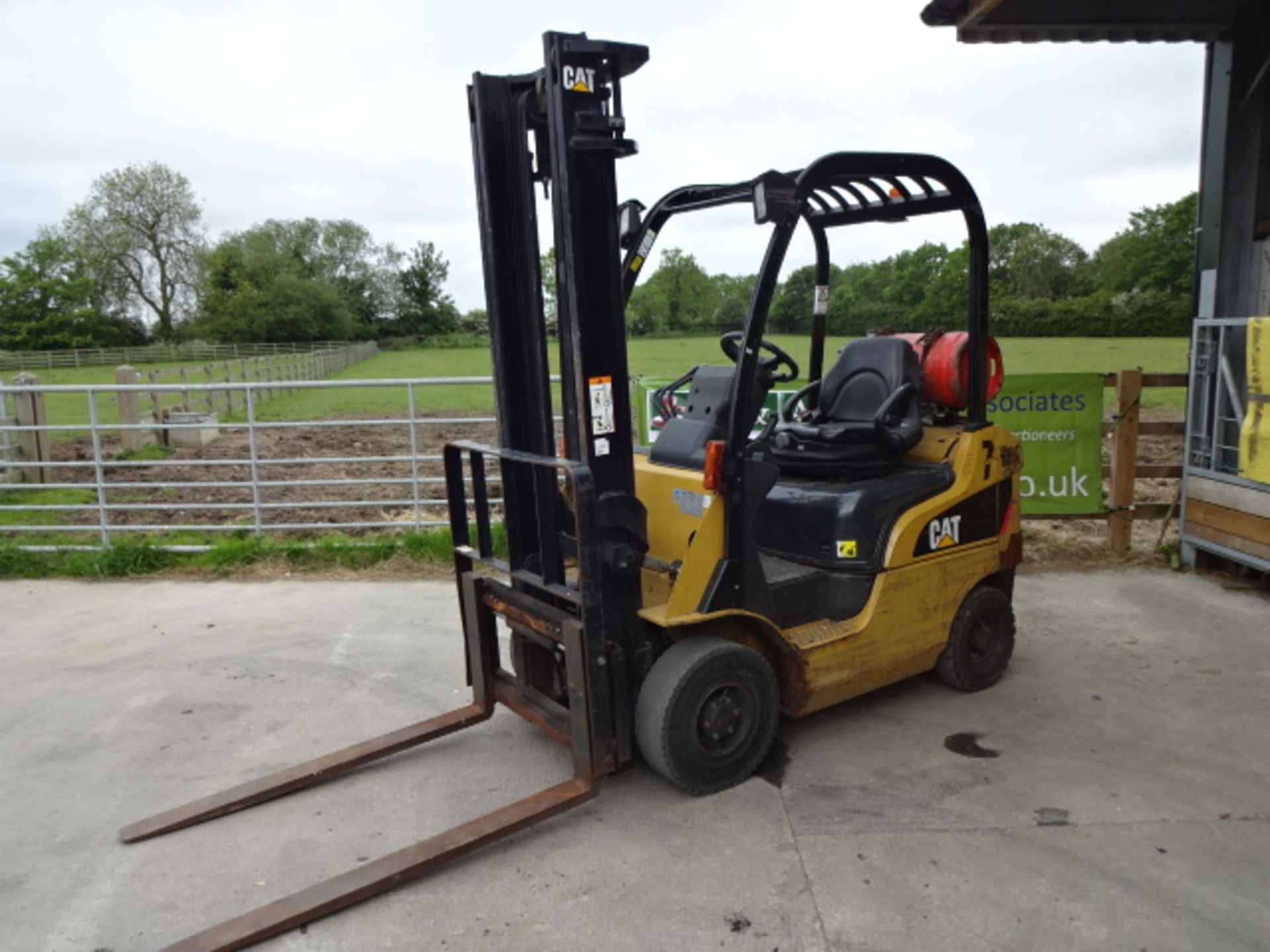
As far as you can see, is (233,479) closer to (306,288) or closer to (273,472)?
(273,472)

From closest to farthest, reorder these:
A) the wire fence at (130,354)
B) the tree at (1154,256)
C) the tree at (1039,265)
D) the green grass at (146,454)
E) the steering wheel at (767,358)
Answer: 1. the steering wheel at (767,358)
2. the green grass at (146,454)
3. the tree at (1039,265)
4. the tree at (1154,256)
5. the wire fence at (130,354)

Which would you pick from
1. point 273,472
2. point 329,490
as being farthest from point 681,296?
point 273,472

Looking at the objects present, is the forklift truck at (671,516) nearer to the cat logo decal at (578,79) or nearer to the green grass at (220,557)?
the cat logo decal at (578,79)

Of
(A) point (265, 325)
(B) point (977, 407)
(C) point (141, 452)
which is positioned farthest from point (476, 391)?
(A) point (265, 325)

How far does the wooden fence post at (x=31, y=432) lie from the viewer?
12016mm

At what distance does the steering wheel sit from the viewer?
401 cm

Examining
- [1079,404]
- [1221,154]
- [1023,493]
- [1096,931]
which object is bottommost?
[1096,931]

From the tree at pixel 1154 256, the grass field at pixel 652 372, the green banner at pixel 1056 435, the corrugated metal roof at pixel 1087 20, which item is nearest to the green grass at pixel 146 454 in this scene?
the grass field at pixel 652 372

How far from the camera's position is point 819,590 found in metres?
4.47

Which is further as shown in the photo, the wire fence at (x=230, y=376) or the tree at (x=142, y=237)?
the tree at (x=142, y=237)

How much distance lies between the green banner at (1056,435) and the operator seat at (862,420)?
2750 mm

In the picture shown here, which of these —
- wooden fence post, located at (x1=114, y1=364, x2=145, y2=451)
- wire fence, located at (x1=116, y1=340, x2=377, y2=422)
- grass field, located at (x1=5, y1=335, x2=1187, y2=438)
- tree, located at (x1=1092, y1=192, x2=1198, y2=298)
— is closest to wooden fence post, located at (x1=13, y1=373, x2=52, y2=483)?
wire fence, located at (x1=116, y1=340, x2=377, y2=422)

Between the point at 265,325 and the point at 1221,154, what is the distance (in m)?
67.9

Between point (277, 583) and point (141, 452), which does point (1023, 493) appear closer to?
point (277, 583)
